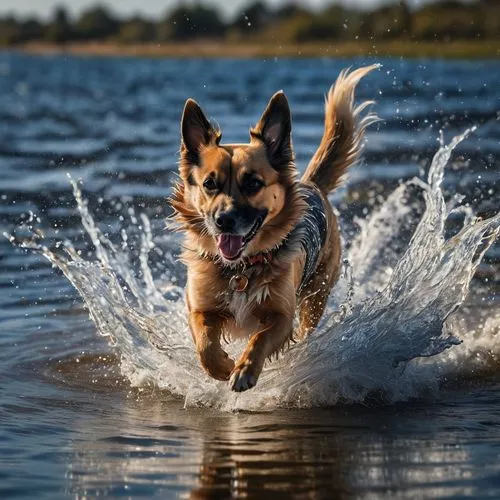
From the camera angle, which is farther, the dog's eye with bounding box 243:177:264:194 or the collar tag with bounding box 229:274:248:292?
the collar tag with bounding box 229:274:248:292

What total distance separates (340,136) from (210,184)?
2.18 m

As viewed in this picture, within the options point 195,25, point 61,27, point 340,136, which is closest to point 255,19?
point 195,25

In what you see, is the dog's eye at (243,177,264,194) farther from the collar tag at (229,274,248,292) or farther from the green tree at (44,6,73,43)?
the green tree at (44,6,73,43)

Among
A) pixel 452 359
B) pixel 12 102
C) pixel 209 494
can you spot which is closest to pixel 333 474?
pixel 209 494

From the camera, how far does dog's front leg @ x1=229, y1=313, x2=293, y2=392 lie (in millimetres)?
6609

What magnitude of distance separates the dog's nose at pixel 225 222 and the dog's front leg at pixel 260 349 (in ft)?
2.06

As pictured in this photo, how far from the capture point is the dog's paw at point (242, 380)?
6598mm

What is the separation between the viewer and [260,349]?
6.74 meters

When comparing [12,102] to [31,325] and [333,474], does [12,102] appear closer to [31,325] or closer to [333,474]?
[31,325]

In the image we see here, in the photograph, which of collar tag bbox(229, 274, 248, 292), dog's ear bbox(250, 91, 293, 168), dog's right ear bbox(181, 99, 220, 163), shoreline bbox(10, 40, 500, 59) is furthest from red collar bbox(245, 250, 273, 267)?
shoreline bbox(10, 40, 500, 59)

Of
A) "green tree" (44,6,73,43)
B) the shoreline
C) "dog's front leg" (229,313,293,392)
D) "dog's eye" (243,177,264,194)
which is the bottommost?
"dog's front leg" (229,313,293,392)

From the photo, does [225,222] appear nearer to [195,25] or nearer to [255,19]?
[195,25]

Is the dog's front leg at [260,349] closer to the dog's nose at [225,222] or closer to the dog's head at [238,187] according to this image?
the dog's head at [238,187]

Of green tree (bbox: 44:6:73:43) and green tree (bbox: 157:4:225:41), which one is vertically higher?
green tree (bbox: 44:6:73:43)
